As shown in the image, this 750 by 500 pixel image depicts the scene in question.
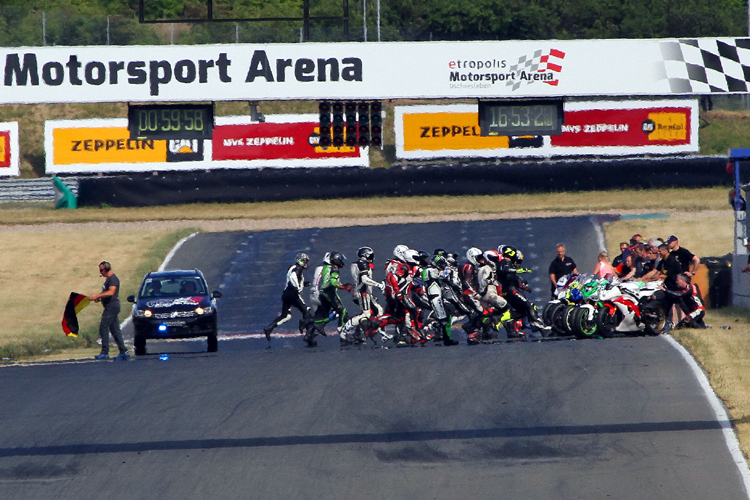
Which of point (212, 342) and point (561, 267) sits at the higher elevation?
point (561, 267)

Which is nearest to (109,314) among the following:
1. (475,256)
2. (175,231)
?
(475,256)

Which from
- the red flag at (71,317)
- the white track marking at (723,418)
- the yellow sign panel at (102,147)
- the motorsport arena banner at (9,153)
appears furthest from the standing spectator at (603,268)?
the motorsport arena banner at (9,153)

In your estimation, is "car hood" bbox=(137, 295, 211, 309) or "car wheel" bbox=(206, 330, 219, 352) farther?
"car wheel" bbox=(206, 330, 219, 352)

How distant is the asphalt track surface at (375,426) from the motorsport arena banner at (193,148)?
82.9 ft

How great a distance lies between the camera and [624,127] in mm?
40438

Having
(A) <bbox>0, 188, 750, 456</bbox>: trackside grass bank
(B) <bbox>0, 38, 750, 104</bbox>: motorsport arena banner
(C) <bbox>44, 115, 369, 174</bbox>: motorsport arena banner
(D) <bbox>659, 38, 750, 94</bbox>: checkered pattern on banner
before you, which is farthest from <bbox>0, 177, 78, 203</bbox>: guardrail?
(D) <bbox>659, 38, 750, 94</bbox>: checkered pattern on banner

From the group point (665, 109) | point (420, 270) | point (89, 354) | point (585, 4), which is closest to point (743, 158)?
point (420, 270)

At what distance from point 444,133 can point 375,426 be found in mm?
32078

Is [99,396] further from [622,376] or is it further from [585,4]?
[585,4]

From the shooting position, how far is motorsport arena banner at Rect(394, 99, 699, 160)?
40438 mm

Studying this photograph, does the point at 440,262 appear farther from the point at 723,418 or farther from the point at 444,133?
the point at 444,133

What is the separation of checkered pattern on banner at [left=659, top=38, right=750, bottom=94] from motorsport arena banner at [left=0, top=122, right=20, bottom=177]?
28.3 metres

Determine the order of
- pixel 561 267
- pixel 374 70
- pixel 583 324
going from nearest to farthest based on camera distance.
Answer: pixel 583 324
pixel 561 267
pixel 374 70

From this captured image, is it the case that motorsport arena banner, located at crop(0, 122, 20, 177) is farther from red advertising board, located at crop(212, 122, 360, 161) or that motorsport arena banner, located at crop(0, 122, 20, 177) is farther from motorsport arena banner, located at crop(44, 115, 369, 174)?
red advertising board, located at crop(212, 122, 360, 161)
